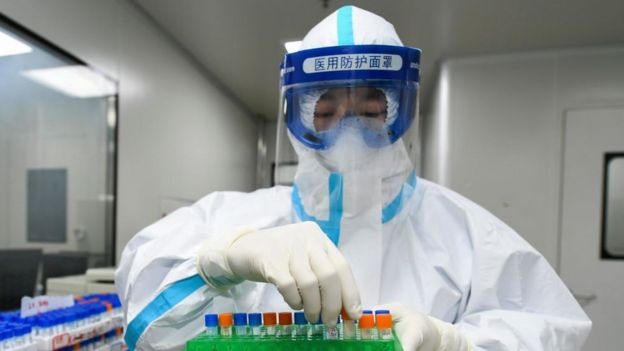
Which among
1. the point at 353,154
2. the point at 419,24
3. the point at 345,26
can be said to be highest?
the point at 419,24

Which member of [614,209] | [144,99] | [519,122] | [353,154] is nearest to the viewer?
[353,154]

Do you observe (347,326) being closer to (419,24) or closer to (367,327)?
(367,327)

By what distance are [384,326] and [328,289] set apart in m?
0.10

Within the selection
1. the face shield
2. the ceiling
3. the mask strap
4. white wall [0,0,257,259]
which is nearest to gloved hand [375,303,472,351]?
the mask strap

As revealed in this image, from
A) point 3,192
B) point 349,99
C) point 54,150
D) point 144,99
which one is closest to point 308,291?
point 349,99

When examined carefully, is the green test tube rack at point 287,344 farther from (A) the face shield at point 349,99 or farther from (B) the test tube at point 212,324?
(A) the face shield at point 349,99

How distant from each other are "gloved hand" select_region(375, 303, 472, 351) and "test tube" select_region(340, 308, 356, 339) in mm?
86

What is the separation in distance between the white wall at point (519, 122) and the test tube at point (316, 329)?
7.75 ft

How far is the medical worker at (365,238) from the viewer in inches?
28.3

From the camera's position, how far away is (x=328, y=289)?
0.57m

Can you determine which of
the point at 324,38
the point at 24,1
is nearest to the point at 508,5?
the point at 324,38

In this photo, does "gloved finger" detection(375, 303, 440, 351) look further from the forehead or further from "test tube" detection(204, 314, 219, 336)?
the forehead

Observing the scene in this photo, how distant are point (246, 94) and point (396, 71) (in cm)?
284

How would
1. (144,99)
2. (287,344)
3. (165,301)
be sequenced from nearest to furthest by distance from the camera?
(287,344) → (165,301) → (144,99)
